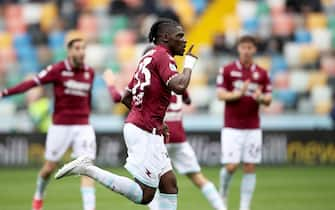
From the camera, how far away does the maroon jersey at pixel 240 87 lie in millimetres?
13211

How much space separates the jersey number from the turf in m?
4.26

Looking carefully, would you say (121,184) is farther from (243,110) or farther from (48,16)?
(48,16)

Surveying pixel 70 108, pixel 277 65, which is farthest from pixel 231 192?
pixel 277 65

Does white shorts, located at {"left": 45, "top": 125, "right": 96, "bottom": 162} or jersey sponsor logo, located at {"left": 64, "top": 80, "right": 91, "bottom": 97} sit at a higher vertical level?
jersey sponsor logo, located at {"left": 64, "top": 80, "right": 91, "bottom": 97}

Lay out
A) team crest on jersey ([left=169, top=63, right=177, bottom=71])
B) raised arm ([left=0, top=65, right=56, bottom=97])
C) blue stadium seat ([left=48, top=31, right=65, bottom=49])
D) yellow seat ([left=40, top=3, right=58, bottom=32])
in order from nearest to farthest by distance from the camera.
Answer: team crest on jersey ([left=169, top=63, right=177, bottom=71]), raised arm ([left=0, top=65, right=56, bottom=97]), blue stadium seat ([left=48, top=31, right=65, bottom=49]), yellow seat ([left=40, top=3, right=58, bottom=32])

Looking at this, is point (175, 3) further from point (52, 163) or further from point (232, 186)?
point (52, 163)

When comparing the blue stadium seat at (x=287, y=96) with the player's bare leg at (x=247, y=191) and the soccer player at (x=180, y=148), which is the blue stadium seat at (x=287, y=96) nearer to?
the player's bare leg at (x=247, y=191)

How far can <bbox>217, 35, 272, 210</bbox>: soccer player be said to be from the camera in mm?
13086

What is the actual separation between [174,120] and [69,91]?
1.70 m

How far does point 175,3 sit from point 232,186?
29.1ft

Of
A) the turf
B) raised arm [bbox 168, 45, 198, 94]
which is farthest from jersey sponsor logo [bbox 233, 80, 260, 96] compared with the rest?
raised arm [bbox 168, 45, 198, 94]

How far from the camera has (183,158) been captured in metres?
12.5

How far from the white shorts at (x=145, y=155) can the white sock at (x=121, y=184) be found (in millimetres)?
105

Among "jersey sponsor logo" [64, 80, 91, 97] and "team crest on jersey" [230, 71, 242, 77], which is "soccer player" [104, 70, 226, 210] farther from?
"jersey sponsor logo" [64, 80, 91, 97]
